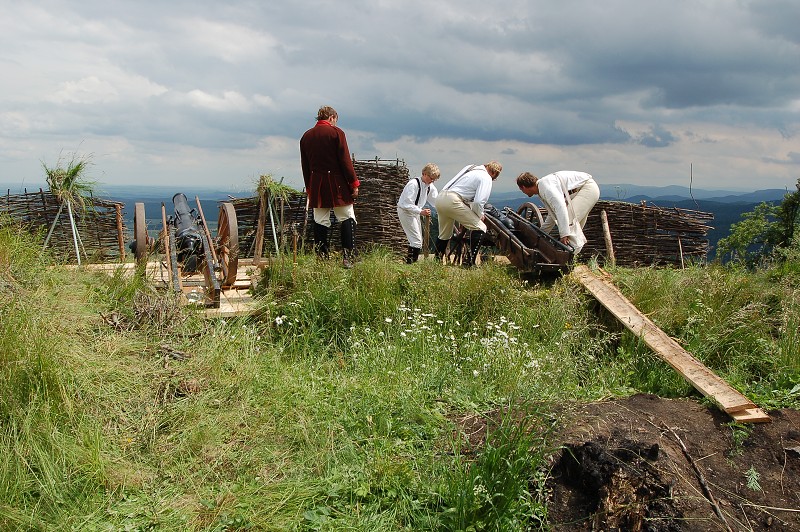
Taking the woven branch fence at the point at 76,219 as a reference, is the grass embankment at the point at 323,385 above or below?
below

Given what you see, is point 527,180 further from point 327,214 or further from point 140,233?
point 140,233

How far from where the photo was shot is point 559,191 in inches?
271

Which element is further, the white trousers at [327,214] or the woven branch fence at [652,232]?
the woven branch fence at [652,232]

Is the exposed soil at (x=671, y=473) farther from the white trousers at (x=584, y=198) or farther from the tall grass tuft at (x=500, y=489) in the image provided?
the white trousers at (x=584, y=198)

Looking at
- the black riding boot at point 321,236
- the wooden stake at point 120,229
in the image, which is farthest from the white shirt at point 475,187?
the wooden stake at point 120,229

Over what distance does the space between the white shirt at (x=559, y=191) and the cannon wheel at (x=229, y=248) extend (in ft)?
11.5

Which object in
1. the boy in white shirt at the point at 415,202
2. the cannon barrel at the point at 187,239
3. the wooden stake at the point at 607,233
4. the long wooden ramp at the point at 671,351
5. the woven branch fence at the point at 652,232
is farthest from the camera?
the woven branch fence at the point at 652,232

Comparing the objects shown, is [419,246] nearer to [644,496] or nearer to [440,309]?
[440,309]

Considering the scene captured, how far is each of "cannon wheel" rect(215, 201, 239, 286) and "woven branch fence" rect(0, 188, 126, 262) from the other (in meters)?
1.98

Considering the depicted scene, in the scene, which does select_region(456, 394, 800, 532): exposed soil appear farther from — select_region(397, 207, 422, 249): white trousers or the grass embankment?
select_region(397, 207, 422, 249): white trousers

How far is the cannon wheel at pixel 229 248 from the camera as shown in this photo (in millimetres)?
5957

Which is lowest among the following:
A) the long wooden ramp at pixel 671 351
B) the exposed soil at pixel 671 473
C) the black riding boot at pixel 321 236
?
the exposed soil at pixel 671 473

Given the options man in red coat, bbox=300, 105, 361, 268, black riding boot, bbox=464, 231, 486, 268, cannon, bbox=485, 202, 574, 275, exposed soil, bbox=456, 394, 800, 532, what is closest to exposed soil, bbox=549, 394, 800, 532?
exposed soil, bbox=456, 394, 800, 532

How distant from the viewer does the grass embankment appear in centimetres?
278
